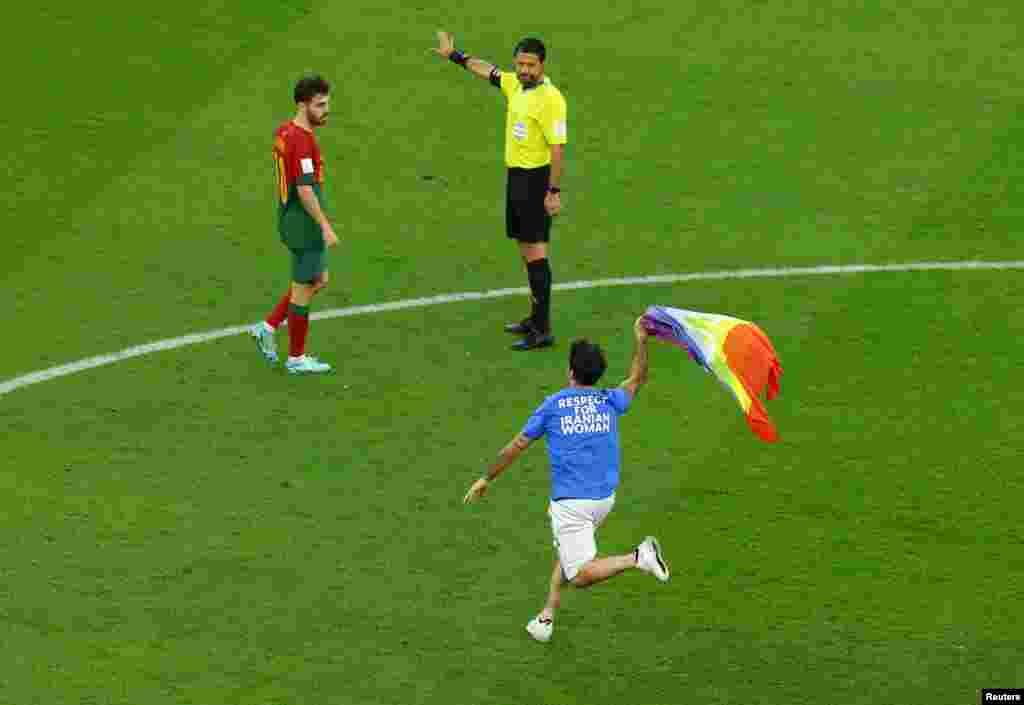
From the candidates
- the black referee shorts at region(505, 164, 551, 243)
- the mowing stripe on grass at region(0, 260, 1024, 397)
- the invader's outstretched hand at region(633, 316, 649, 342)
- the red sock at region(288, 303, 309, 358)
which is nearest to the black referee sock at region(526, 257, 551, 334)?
the black referee shorts at region(505, 164, 551, 243)

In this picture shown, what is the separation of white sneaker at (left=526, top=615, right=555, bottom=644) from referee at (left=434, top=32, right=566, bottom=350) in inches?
182

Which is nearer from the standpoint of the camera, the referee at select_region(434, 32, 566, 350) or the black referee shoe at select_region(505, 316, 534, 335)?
the referee at select_region(434, 32, 566, 350)

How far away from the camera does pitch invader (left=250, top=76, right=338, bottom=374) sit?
16000 millimetres

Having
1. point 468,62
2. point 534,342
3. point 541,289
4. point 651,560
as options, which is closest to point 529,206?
point 541,289

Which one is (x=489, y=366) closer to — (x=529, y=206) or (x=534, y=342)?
(x=534, y=342)

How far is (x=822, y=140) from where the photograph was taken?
20.8 metres

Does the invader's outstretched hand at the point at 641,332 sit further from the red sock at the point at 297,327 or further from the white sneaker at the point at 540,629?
the red sock at the point at 297,327

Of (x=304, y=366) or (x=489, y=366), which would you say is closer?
(x=304, y=366)

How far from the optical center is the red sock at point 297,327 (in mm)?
16297

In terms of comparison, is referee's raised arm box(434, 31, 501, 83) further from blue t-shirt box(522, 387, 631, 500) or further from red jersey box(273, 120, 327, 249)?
blue t-shirt box(522, 387, 631, 500)

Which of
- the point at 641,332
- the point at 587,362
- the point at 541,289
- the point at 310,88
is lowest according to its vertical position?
the point at 541,289

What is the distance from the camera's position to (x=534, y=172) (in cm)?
1700

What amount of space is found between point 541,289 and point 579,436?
4.64 meters

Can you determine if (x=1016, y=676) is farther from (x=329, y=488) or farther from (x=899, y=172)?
(x=899, y=172)
